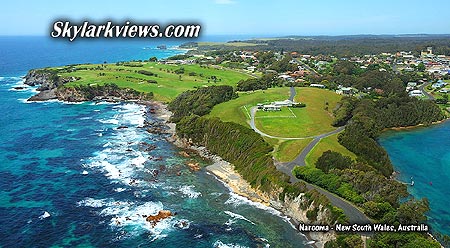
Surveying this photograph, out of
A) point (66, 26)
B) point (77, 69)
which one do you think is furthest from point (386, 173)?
point (77, 69)

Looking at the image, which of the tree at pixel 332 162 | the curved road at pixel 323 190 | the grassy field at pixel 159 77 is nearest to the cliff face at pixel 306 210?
the curved road at pixel 323 190

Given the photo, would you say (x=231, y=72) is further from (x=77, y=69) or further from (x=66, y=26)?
(x=66, y=26)

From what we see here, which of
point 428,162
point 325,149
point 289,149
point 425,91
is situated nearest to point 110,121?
point 289,149

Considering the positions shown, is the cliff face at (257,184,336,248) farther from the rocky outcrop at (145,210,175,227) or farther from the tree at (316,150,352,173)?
the rocky outcrop at (145,210,175,227)

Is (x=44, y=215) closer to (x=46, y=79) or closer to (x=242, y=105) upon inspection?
(x=242, y=105)

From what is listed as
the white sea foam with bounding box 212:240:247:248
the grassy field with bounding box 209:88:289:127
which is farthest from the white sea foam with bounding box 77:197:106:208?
the grassy field with bounding box 209:88:289:127
